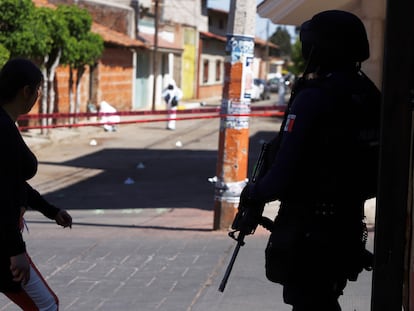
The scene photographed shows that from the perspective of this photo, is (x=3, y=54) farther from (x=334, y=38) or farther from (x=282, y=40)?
(x=282, y=40)

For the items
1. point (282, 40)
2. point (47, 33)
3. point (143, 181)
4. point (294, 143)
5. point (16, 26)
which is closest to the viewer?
point (294, 143)

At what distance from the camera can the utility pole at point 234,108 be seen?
8422 mm

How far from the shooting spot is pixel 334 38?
3.23 meters

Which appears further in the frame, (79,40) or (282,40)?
(282,40)

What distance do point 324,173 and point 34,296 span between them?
138 cm

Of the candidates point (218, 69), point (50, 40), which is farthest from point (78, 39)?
point (218, 69)

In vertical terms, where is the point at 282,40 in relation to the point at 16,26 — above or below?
above

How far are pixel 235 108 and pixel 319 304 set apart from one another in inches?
211

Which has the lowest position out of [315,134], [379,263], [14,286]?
[14,286]

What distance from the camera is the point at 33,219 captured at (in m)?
10.2

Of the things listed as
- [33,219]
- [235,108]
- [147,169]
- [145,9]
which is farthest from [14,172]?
[145,9]

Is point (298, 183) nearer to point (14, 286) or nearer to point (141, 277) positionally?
point (14, 286)

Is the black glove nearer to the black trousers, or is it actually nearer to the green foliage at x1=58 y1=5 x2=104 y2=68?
the black trousers

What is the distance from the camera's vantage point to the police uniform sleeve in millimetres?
3166
